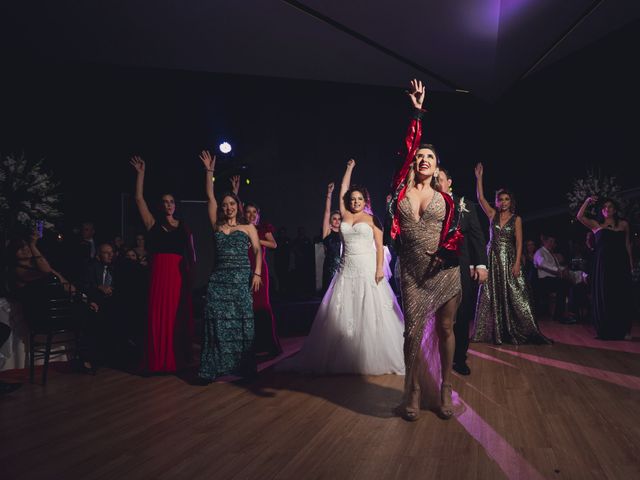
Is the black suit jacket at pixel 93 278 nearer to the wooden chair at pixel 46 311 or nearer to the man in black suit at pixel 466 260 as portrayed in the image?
the wooden chair at pixel 46 311

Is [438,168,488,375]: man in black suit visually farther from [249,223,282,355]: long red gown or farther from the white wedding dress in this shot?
[249,223,282,355]: long red gown

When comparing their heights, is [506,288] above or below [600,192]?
below

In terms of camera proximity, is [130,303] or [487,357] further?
[130,303]

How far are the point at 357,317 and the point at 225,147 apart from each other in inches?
197

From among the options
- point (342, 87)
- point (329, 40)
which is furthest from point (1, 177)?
point (342, 87)

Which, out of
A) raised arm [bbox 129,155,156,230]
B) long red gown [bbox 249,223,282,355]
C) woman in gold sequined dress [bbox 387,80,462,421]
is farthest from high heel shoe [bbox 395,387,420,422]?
raised arm [bbox 129,155,156,230]

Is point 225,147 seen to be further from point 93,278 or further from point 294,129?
point 93,278

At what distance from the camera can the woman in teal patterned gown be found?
3.88m

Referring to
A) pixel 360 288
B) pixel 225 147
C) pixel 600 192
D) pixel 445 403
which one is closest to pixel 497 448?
pixel 445 403

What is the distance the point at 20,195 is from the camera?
5047mm

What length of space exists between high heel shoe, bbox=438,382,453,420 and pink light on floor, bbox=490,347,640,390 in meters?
1.55

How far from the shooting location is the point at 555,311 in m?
8.25

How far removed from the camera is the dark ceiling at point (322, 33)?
547 centimetres

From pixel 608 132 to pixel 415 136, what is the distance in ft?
30.4
